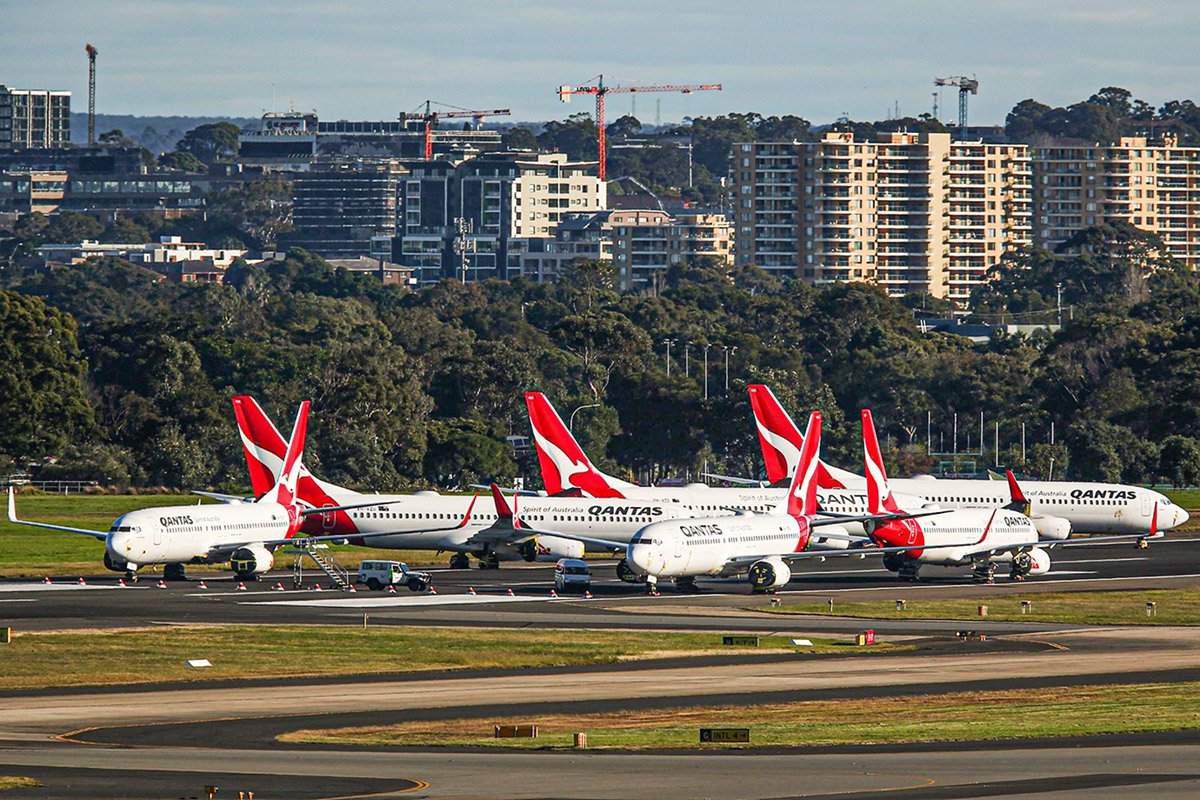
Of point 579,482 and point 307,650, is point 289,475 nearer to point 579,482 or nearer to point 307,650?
point 579,482

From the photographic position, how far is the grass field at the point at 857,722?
2007 inches

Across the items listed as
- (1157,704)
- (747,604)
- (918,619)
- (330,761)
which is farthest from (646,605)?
(330,761)

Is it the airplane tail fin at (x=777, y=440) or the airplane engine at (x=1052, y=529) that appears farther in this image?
the airplane tail fin at (x=777, y=440)

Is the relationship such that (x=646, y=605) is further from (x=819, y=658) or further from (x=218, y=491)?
(x=218, y=491)

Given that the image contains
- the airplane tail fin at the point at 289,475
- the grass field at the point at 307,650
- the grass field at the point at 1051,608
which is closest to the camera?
the grass field at the point at 307,650

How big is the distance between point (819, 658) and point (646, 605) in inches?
805

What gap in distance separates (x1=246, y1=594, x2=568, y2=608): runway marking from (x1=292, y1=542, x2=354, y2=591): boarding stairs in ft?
18.6

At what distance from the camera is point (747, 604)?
297 feet

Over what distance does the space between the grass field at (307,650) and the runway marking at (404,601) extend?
990 centimetres

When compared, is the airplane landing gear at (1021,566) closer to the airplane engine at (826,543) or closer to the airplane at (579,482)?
the airplane engine at (826,543)

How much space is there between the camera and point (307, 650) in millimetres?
71062

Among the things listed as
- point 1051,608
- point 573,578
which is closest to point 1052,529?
point 1051,608

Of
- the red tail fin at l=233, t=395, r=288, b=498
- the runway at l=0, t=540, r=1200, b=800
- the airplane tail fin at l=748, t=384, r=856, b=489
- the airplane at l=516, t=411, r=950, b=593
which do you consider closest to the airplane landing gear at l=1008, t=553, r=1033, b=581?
the runway at l=0, t=540, r=1200, b=800

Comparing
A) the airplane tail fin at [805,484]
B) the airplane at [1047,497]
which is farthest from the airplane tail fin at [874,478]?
the airplane at [1047,497]
